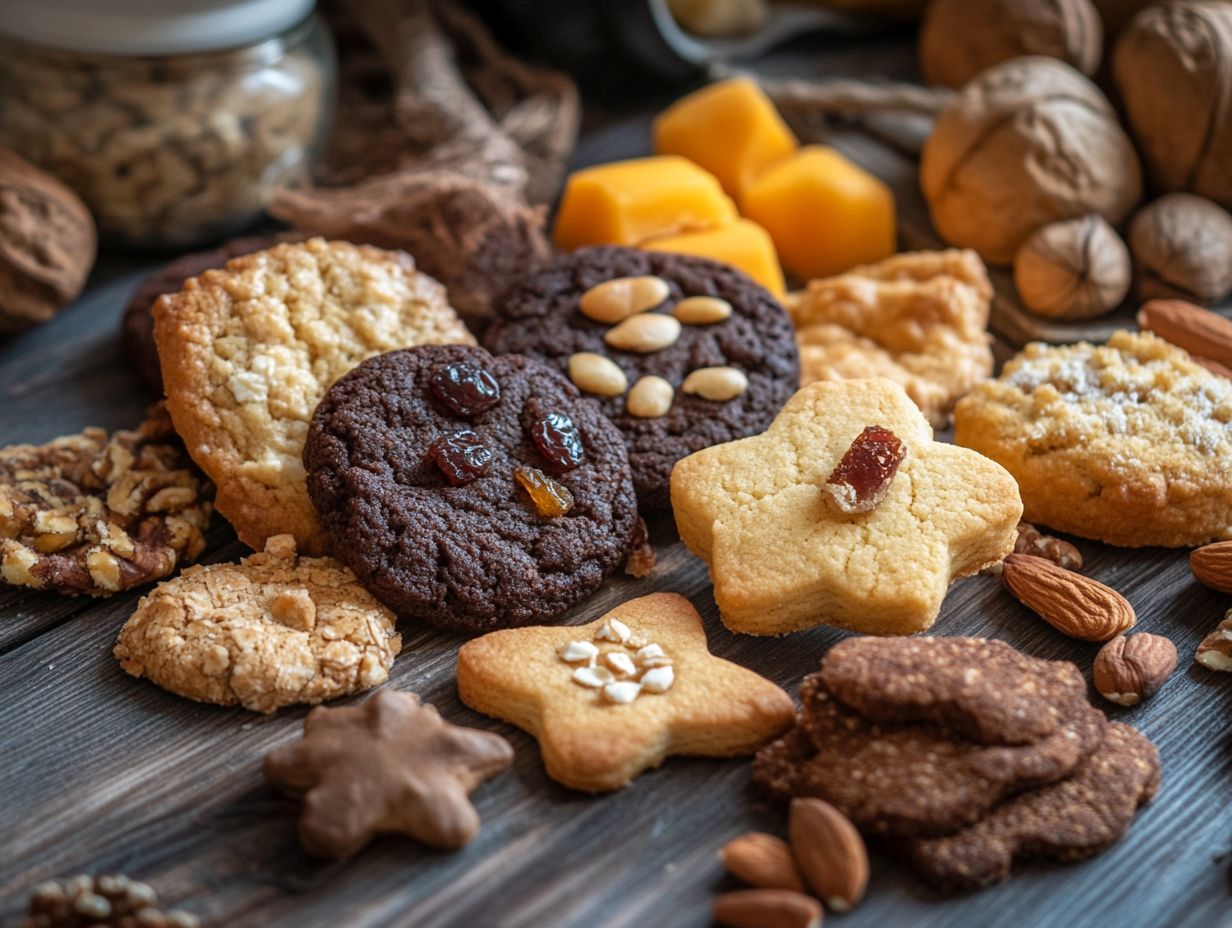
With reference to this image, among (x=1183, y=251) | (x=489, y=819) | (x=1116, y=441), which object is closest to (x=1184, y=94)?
Answer: (x=1183, y=251)

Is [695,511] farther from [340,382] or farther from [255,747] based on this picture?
[255,747]

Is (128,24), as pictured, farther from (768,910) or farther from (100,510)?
(768,910)

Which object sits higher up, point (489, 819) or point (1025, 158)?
point (1025, 158)

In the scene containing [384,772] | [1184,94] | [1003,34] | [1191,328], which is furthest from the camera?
[1003,34]

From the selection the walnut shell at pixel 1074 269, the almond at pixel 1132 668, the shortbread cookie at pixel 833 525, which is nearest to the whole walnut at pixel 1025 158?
the walnut shell at pixel 1074 269

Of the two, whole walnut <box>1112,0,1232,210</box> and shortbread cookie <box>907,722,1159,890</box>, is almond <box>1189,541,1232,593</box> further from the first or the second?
whole walnut <box>1112,0,1232,210</box>

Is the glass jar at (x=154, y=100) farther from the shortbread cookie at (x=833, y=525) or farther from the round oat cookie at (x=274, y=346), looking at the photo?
the shortbread cookie at (x=833, y=525)

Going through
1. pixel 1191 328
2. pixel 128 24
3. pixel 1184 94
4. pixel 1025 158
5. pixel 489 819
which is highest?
pixel 128 24
